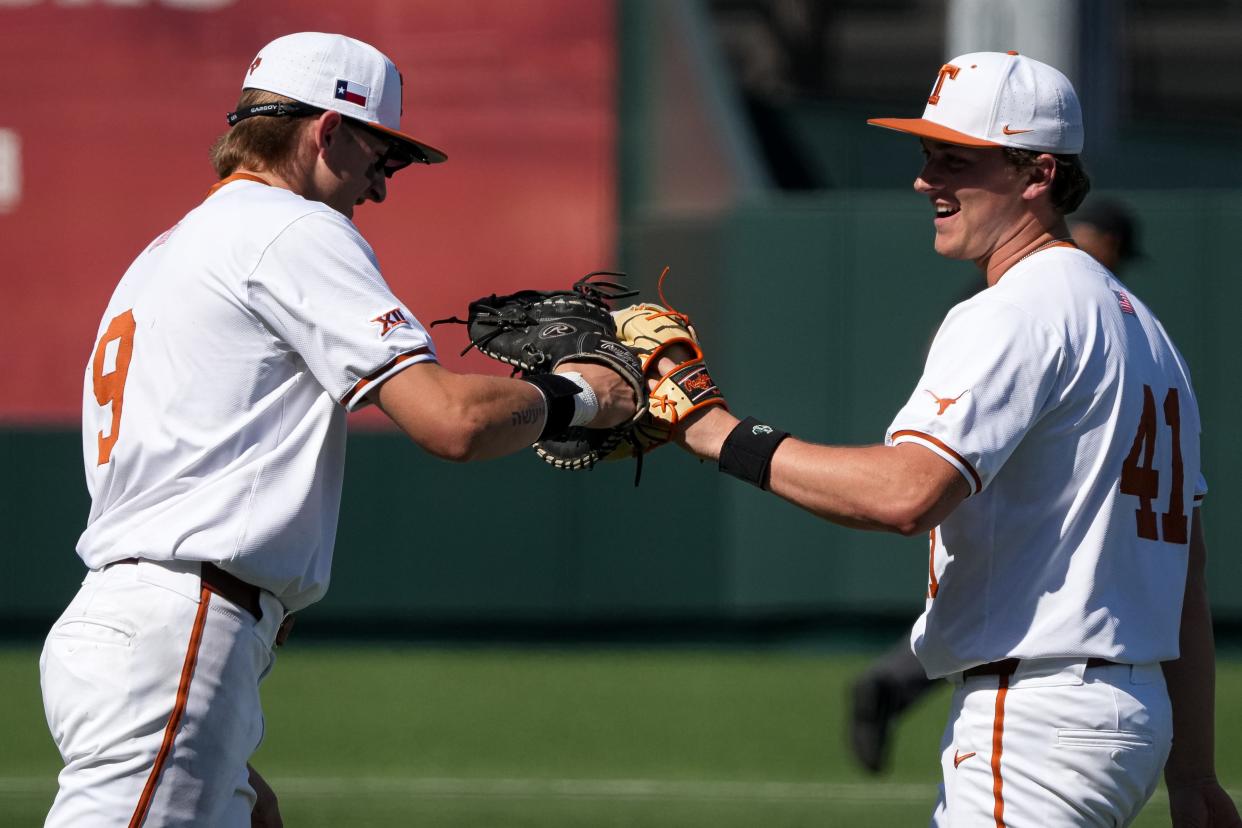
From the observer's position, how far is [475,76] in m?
10.8

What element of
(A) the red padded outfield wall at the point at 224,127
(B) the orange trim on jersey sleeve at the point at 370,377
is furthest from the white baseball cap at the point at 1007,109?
(A) the red padded outfield wall at the point at 224,127

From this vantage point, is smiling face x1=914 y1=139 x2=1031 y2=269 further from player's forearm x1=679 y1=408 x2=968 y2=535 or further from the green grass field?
the green grass field

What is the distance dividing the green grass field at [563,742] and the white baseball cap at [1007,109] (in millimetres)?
3579

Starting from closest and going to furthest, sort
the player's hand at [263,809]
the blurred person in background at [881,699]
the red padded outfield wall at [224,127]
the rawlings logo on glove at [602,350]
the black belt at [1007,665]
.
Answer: the black belt at [1007,665] → the rawlings logo on glove at [602,350] → the player's hand at [263,809] → the blurred person in background at [881,699] → the red padded outfield wall at [224,127]

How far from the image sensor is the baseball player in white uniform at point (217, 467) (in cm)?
325

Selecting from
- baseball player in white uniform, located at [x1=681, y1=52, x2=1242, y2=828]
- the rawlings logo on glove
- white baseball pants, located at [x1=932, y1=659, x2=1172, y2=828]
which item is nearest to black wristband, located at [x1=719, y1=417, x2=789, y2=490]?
baseball player in white uniform, located at [x1=681, y1=52, x2=1242, y2=828]

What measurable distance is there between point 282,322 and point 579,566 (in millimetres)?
7591

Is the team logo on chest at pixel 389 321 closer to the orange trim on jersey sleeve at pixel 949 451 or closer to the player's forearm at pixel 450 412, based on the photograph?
the player's forearm at pixel 450 412

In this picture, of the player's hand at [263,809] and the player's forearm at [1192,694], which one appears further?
the player's hand at [263,809]

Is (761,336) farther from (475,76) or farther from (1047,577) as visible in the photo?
(1047,577)

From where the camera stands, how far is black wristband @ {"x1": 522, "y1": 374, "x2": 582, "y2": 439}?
3584 mm

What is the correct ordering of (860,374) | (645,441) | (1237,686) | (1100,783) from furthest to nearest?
1. (860,374)
2. (1237,686)
3. (645,441)
4. (1100,783)

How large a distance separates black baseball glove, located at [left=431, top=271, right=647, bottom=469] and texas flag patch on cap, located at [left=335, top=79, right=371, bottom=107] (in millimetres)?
531

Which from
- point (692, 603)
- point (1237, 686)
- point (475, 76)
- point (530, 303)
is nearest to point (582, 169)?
point (475, 76)
